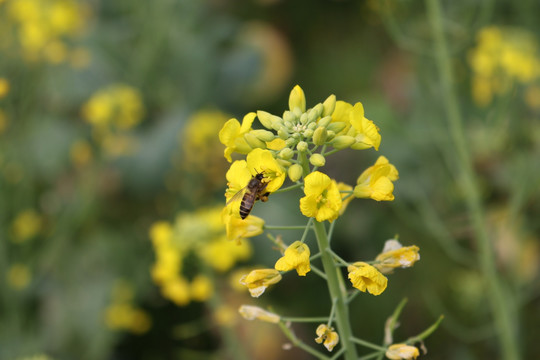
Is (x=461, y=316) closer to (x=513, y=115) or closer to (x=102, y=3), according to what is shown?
(x=513, y=115)

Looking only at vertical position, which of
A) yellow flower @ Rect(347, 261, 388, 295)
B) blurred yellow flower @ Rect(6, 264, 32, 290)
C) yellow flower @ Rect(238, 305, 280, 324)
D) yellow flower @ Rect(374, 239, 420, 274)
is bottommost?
yellow flower @ Rect(238, 305, 280, 324)

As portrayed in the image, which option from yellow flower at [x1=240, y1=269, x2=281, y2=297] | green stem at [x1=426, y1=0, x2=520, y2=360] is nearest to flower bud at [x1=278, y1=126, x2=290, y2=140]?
yellow flower at [x1=240, y1=269, x2=281, y2=297]

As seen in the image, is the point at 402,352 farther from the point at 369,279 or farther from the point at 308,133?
the point at 308,133

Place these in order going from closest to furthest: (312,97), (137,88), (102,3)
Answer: (137,88), (312,97), (102,3)

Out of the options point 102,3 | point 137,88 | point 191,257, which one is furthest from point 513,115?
point 102,3

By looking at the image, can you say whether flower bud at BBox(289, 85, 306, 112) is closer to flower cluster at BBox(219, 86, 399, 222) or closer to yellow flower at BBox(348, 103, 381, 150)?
flower cluster at BBox(219, 86, 399, 222)

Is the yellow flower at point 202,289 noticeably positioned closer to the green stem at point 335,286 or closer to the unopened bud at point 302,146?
the green stem at point 335,286

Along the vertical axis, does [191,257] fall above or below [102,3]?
below
